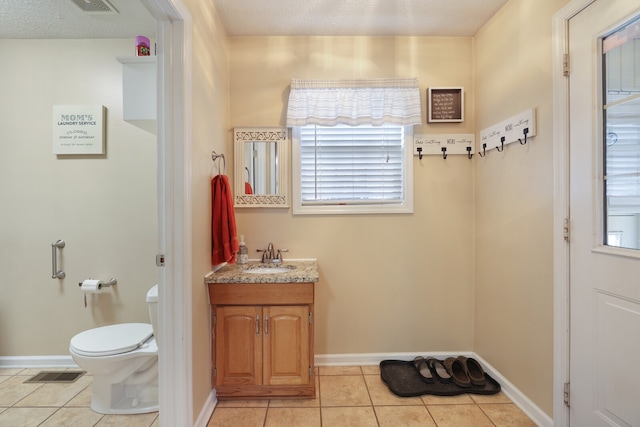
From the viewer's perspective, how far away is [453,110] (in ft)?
7.35

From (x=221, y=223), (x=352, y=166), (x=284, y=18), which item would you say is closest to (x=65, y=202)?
(x=221, y=223)

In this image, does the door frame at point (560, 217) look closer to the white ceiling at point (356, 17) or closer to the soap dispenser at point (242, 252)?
the white ceiling at point (356, 17)

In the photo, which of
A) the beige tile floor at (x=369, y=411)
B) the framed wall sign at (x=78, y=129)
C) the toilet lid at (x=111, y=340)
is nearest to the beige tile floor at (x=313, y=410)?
the beige tile floor at (x=369, y=411)

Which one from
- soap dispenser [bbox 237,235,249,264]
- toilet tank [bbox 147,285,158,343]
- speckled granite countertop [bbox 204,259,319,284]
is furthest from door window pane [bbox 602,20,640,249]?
toilet tank [bbox 147,285,158,343]

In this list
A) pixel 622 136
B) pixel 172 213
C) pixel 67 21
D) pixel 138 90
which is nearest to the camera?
pixel 622 136

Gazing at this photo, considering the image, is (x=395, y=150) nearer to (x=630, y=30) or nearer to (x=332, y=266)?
(x=332, y=266)

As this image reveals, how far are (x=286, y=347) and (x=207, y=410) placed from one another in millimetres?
582

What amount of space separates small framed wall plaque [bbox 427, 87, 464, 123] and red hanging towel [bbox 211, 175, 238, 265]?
174cm

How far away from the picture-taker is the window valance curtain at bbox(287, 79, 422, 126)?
2178 mm

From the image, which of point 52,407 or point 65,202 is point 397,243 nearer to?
point 52,407

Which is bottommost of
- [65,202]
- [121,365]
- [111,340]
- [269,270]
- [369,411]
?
[369,411]

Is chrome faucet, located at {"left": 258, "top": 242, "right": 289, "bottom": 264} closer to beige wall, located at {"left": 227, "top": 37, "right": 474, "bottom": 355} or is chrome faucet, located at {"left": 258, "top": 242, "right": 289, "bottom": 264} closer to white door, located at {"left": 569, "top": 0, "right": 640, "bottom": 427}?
beige wall, located at {"left": 227, "top": 37, "right": 474, "bottom": 355}

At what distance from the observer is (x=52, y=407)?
5.77 feet

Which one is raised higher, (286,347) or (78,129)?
(78,129)
